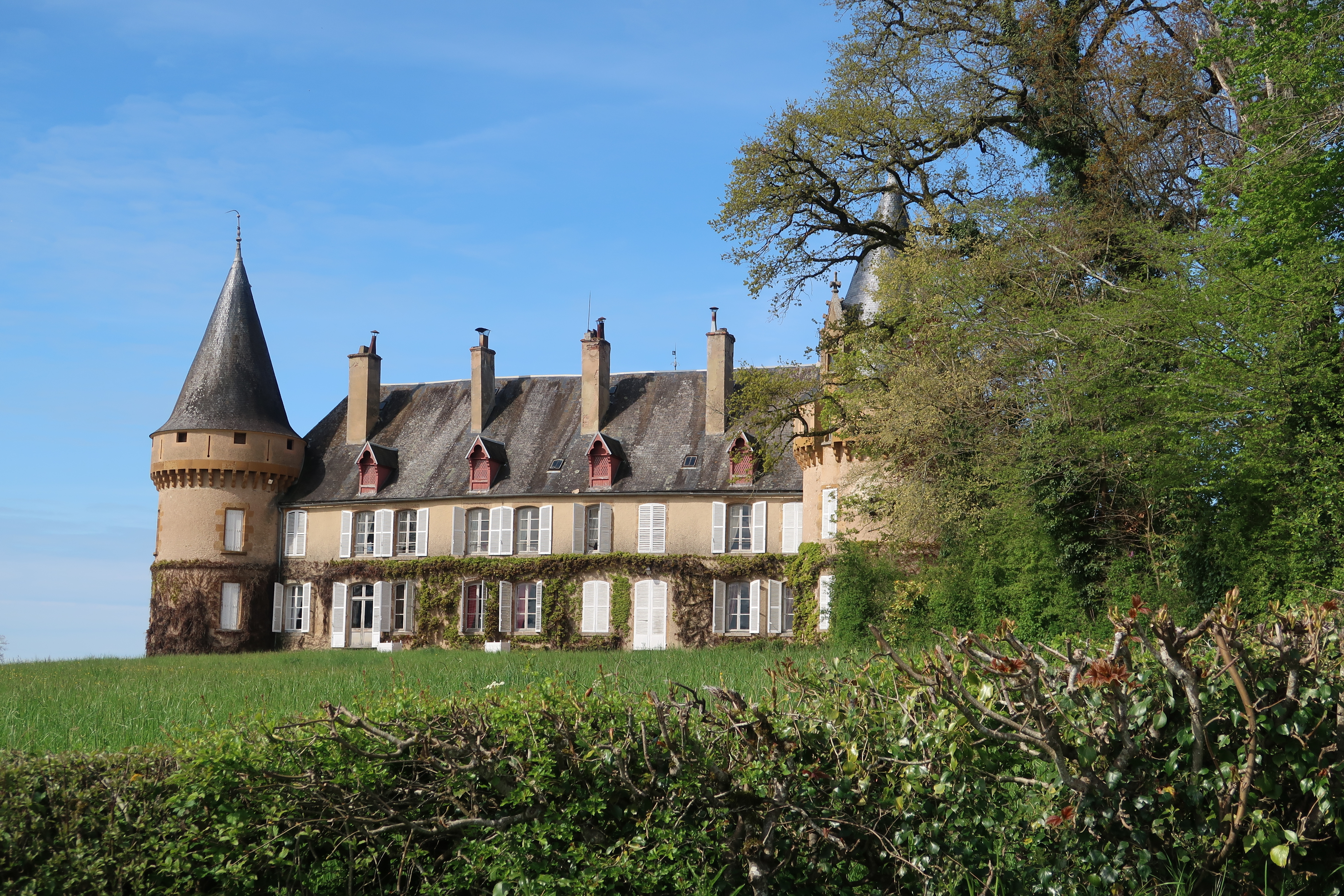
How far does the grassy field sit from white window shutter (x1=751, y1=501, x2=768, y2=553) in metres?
6.77

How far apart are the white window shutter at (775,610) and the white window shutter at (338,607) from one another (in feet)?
43.4

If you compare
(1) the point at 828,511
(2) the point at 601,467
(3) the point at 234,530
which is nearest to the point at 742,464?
(2) the point at 601,467

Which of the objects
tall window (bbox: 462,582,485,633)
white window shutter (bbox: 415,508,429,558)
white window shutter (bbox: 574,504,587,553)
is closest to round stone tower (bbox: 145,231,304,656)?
white window shutter (bbox: 415,508,429,558)

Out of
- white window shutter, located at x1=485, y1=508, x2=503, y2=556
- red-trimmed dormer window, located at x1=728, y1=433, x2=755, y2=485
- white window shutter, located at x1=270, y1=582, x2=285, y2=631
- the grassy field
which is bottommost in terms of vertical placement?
the grassy field

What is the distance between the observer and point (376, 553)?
121 feet

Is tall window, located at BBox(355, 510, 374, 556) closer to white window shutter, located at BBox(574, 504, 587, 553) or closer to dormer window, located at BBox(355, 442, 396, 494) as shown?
dormer window, located at BBox(355, 442, 396, 494)

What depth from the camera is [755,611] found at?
3353cm

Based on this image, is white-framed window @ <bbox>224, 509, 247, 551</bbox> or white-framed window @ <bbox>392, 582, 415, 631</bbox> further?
white-framed window @ <bbox>224, 509, 247, 551</bbox>

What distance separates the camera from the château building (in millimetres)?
34125

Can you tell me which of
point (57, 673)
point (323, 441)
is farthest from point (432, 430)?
point (57, 673)

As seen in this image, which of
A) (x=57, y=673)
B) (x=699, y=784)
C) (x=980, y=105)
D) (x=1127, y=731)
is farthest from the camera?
(x=980, y=105)

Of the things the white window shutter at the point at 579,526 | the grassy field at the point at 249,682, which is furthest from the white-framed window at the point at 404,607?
the grassy field at the point at 249,682

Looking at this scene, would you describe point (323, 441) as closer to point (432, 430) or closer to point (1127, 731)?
point (432, 430)

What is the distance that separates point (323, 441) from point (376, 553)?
5.20m
